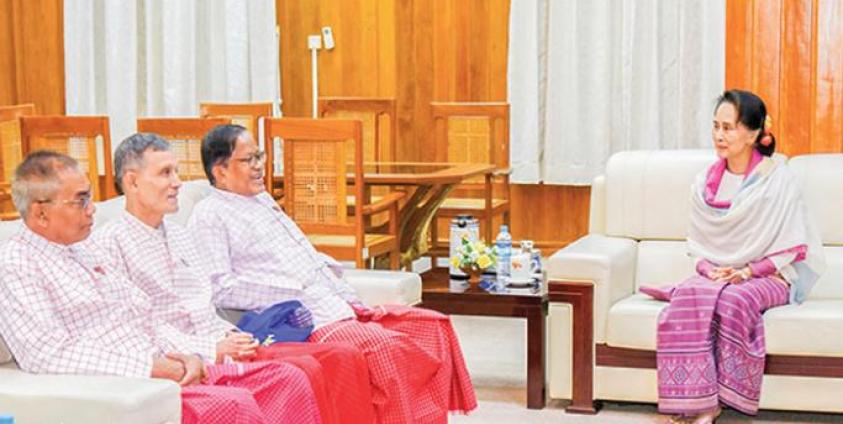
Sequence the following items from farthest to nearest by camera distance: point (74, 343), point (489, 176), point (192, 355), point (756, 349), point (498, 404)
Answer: point (489, 176) < point (498, 404) < point (756, 349) < point (192, 355) < point (74, 343)

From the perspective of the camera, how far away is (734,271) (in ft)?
15.4

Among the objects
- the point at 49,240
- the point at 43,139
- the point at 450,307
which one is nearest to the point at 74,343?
the point at 49,240

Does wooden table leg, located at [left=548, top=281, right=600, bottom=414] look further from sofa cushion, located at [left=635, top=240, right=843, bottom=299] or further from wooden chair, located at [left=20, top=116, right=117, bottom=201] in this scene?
wooden chair, located at [left=20, top=116, right=117, bottom=201]

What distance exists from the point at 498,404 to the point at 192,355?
6.07 ft

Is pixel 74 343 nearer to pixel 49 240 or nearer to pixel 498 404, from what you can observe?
pixel 49 240

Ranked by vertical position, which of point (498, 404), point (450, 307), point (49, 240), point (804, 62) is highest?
point (804, 62)

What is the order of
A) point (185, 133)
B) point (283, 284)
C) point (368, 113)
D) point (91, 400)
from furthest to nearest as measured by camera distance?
point (368, 113) < point (185, 133) < point (283, 284) < point (91, 400)

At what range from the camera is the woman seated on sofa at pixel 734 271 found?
447 cm

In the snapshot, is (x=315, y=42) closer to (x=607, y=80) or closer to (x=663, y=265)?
(x=607, y=80)

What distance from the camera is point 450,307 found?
16.3 feet

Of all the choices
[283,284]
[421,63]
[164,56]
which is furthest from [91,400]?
[164,56]

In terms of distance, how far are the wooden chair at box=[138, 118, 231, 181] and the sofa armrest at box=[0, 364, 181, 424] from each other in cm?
316

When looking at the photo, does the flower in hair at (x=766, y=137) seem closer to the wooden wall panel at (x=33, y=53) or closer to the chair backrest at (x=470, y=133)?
the chair backrest at (x=470, y=133)

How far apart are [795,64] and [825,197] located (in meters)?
1.02
